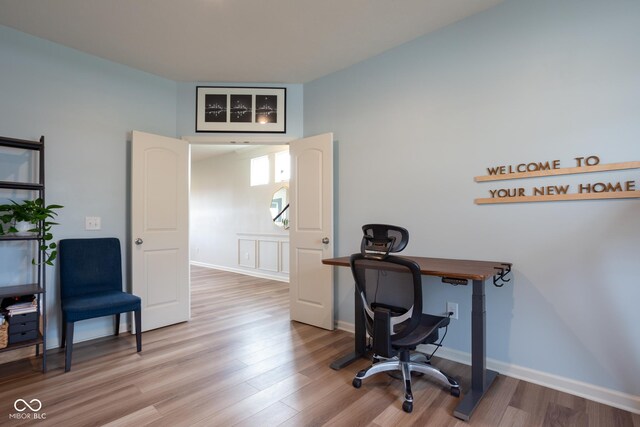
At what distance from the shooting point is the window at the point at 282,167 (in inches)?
231

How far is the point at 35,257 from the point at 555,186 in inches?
157

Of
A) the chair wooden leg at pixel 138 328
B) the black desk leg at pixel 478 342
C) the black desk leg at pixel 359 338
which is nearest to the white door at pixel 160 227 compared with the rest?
the chair wooden leg at pixel 138 328

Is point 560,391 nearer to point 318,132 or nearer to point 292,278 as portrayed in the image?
point 292,278

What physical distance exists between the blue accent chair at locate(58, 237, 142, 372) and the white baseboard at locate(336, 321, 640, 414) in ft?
8.77

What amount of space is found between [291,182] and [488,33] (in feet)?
7.29

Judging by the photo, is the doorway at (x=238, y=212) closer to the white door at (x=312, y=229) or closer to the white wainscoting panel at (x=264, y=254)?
the white wainscoting panel at (x=264, y=254)

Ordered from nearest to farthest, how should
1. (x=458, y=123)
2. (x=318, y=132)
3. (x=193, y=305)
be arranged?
(x=458, y=123) → (x=318, y=132) → (x=193, y=305)

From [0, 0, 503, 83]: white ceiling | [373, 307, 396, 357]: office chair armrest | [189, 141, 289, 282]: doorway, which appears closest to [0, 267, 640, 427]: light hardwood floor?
[373, 307, 396, 357]: office chair armrest

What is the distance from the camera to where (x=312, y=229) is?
3.43 m

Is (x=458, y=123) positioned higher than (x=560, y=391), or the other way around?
(x=458, y=123)

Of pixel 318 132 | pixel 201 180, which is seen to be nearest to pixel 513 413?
pixel 318 132

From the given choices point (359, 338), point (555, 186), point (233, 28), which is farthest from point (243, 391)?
point (233, 28)

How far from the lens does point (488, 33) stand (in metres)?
2.46

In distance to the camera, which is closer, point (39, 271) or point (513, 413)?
point (513, 413)
